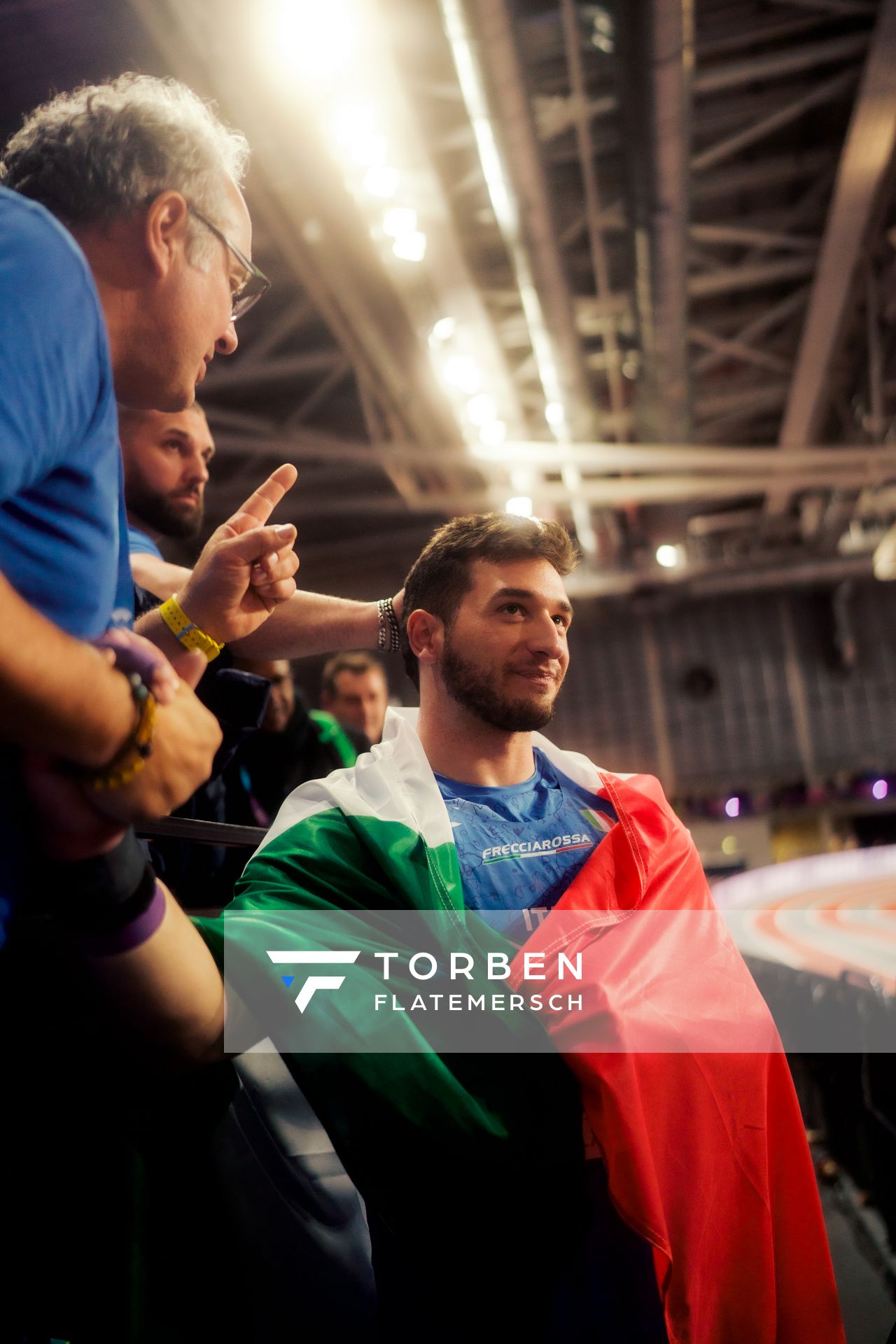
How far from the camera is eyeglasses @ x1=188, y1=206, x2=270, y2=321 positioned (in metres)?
0.89

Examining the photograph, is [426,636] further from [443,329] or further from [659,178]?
[443,329]

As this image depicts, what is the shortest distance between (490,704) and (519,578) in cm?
20

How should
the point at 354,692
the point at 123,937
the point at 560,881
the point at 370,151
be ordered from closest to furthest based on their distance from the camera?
1. the point at 123,937
2. the point at 560,881
3. the point at 354,692
4. the point at 370,151

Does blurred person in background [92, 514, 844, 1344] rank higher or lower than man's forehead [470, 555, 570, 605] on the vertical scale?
lower

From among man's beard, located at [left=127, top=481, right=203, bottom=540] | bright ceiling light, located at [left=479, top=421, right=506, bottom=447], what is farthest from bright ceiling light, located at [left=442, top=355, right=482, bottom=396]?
man's beard, located at [left=127, top=481, right=203, bottom=540]

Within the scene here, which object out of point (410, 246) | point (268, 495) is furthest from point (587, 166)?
point (268, 495)

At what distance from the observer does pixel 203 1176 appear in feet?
3.05

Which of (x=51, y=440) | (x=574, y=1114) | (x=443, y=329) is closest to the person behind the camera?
(x=51, y=440)

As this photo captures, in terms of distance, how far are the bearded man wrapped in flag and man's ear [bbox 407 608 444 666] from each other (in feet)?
0.84

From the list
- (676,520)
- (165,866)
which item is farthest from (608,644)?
(165,866)

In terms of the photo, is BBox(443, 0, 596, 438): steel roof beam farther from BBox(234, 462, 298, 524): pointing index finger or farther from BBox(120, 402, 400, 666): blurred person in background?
BBox(234, 462, 298, 524): pointing index finger

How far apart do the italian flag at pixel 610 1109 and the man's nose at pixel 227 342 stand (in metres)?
0.58

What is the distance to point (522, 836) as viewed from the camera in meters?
1.22

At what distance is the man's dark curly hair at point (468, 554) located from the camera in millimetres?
1357
